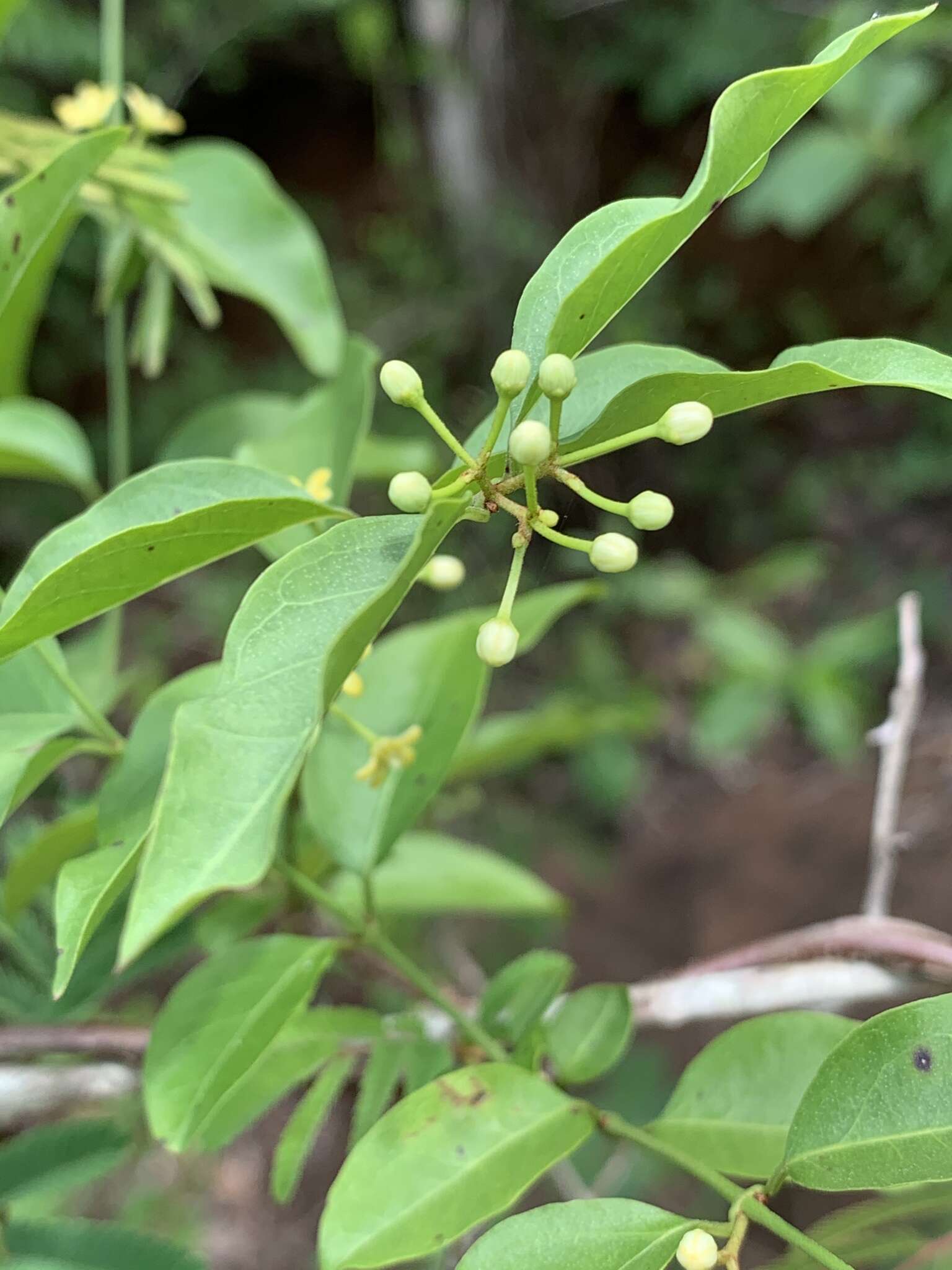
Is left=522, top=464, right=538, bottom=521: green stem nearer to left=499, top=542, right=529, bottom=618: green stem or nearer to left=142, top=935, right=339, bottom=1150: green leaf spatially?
left=499, top=542, right=529, bottom=618: green stem

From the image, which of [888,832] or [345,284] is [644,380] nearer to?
[888,832]

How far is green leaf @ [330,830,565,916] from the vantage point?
793mm

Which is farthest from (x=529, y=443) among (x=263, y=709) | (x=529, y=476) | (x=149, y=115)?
(x=149, y=115)

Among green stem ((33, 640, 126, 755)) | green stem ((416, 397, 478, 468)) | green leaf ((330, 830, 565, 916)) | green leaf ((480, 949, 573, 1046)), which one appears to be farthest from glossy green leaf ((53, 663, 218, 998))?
green leaf ((330, 830, 565, 916))

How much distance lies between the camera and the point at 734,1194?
1.26 feet

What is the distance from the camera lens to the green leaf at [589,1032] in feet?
1.62

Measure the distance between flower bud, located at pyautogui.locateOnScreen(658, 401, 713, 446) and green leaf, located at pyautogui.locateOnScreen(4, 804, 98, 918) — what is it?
1.26 feet

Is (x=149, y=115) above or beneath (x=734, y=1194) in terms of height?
above

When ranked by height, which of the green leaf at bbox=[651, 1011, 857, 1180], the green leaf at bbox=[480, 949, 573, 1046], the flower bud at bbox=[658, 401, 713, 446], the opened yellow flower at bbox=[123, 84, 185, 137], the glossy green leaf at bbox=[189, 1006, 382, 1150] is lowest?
the green leaf at bbox=[651, 1011, 857, 1180]

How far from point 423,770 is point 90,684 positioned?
324 millimetres

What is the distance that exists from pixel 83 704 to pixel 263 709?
197 mm

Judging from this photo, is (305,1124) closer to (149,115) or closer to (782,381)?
(782,381)

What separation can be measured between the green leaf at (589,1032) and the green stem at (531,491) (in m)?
0.29

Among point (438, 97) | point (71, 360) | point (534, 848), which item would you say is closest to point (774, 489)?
point (534, 848)
